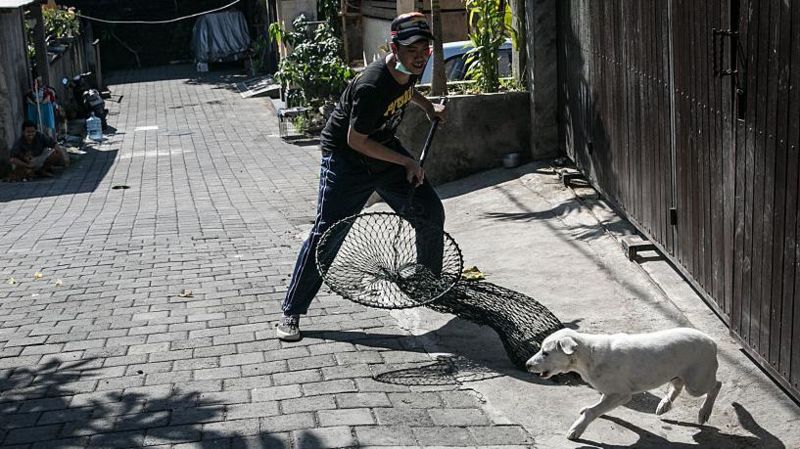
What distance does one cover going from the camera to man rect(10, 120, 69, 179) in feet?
56.5

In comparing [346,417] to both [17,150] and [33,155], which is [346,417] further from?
[17,150]

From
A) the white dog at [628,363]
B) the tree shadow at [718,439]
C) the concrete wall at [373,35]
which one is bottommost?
the tree shadow at [718,439]

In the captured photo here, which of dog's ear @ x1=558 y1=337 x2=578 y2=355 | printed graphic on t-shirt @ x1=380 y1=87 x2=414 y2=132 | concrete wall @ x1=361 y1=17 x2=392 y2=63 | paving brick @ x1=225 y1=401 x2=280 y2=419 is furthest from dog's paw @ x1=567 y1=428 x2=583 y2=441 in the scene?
concrete wall @ x1=361 y1=17 x2=392 y2=63

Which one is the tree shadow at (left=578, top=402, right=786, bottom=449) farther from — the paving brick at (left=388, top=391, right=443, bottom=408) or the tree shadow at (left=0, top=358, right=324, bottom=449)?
the tree shadow at (left=0, top=358, right=324, bottom=449)

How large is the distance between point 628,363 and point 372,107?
2.21m

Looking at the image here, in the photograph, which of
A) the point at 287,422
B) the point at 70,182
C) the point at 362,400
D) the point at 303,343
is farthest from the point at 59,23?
the point at 287,422

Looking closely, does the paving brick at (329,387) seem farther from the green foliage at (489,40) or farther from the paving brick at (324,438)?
the green foliage at (489,40)

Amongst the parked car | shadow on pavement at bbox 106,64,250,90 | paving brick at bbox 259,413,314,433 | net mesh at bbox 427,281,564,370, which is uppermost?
the parked car

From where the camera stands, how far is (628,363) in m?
4.81

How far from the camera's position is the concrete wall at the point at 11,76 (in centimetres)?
1818

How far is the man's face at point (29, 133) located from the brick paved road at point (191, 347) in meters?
4.66

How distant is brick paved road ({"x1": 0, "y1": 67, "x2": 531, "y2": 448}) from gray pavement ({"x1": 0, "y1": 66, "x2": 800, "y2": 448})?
16mm

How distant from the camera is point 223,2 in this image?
37531 millimetres

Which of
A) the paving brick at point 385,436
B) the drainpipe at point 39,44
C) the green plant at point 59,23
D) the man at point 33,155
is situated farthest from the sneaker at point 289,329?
the green plant at point 59,23
